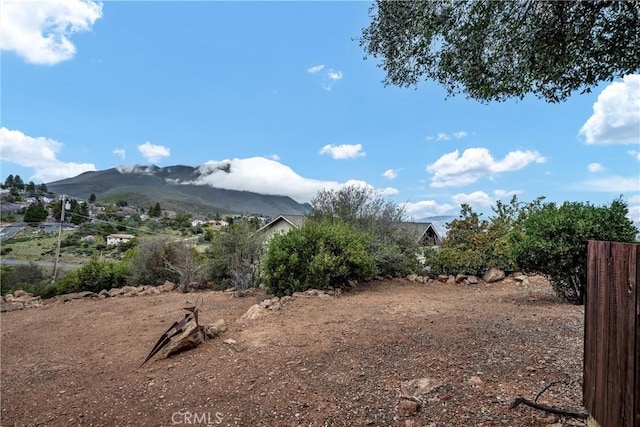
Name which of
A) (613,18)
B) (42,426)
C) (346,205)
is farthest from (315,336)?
(346,205)

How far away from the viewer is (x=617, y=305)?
62.8 inches

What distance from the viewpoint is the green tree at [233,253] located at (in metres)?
10.4

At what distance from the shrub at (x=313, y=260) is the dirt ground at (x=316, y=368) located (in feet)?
4.69

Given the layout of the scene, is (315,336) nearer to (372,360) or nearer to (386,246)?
(372,360)

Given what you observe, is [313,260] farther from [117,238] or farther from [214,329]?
[117,238]

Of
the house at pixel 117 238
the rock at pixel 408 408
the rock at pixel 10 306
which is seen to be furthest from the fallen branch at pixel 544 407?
the house at pixel 117 238

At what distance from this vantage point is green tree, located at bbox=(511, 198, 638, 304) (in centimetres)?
548

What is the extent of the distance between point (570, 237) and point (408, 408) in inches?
174

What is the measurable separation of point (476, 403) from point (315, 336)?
227 centimetres

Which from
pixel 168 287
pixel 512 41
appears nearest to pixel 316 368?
pixel 512 41

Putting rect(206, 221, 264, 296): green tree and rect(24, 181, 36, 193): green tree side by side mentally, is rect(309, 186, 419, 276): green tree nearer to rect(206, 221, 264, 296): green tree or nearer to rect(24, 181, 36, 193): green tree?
rect(206, 221, 264, 296): green tree

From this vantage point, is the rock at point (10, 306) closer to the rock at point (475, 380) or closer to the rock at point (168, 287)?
the rock at point (168, 287)

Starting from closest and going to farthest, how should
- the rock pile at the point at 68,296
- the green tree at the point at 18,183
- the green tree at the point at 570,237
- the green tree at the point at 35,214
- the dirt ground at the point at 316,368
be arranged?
the dirt ground at the point at 316,368
the green tree at the point at 570,237
the rock pile at the point at 68,296
the green tree at the point at 35,214
the green tree at the point at 18,183

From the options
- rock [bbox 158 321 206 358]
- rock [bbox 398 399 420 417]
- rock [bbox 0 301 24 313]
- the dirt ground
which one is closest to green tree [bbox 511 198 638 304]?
the dirt ground
